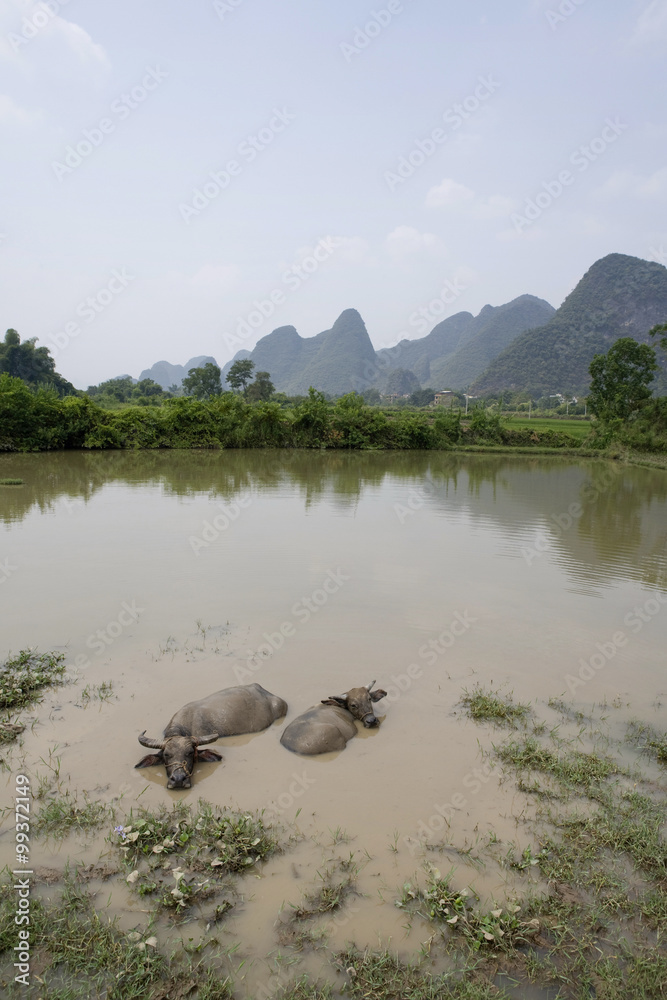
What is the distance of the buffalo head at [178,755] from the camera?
330 cm

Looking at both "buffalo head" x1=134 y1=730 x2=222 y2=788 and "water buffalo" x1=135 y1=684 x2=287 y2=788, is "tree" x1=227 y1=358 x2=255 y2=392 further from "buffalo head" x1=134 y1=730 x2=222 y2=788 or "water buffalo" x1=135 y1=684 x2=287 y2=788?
"buffalo head" x1=134 y1=730 x2=222 y2=788

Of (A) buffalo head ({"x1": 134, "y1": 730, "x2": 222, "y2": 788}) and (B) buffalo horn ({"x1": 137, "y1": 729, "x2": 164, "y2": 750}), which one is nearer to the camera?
(A) buffalo head ({"x1": 134, "y1": 730, "x2": 222, "y2": 788})

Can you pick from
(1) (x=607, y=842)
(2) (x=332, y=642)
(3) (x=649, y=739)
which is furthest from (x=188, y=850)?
(3) (x=649, y=739)

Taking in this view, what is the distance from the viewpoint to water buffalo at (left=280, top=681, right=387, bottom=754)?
12.1ft

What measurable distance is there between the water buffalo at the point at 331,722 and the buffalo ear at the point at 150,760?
775 millimetres

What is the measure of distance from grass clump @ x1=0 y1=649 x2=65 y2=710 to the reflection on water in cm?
594

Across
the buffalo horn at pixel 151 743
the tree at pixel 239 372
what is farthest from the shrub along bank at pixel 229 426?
the tree at pixel 239 372

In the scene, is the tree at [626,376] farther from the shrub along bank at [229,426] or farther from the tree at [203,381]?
the tree at [203,381]

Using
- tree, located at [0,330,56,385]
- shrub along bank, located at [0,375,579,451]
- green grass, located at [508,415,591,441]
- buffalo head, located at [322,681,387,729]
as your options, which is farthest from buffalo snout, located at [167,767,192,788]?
tree, located at [0,330,56,385]

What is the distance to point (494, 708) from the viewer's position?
4207mm

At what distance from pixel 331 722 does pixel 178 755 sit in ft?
3.29

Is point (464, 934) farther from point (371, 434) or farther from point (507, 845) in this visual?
point (371, 434)

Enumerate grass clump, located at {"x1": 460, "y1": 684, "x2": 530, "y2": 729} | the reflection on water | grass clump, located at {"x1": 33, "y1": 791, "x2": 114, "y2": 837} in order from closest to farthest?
grass clump, located at {"x1": 33, "y1": 791, "x2": 114, "y2": 837} → grass clump, located at {"x1": 460, "y1": 684, "x2": 530, "y2": 729} → the reflection on water

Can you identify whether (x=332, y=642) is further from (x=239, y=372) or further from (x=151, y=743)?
(x=239, y=372)
